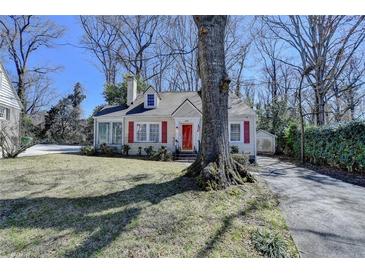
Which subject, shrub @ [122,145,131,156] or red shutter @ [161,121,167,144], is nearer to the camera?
shrub @ [122,145,131,156]

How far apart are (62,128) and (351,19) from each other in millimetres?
30345

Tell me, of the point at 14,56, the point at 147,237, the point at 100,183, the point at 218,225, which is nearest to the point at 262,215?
the point at 218,225

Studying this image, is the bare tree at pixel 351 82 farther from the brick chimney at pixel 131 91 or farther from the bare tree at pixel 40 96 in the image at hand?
the bare tree at pixel 40 96

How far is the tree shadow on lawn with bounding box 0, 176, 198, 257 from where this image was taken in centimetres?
328

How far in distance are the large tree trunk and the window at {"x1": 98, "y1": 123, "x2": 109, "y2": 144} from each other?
12322 mm

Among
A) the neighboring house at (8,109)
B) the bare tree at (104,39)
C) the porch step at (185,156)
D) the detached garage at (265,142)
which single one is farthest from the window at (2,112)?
the detached garage at (265,142)

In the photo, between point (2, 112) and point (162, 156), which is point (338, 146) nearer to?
point (162, 156)

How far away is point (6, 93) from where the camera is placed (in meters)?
14.2

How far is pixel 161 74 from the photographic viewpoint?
26578 millimetres

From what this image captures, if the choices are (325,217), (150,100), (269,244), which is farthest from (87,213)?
(150,100)

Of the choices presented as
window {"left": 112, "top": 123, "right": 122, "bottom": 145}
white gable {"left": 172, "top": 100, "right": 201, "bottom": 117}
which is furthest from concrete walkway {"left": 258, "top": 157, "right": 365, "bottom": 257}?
window {"left": 112, "top": 123, "right": 122, "bottom": 145}

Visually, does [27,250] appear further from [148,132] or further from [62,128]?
[62,128]

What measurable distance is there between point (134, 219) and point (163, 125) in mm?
11902

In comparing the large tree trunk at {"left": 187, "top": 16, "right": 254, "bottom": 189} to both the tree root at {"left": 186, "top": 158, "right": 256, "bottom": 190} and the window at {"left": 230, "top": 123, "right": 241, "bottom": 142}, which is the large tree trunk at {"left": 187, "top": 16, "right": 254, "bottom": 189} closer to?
the tree root at {"left": 186, "top": 158, "right": 256, "bottom": 190}
